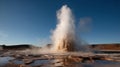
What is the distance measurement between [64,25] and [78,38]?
15.7ft

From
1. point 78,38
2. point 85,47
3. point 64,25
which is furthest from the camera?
point 85,47

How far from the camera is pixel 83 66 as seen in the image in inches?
453

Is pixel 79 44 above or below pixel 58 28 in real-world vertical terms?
below

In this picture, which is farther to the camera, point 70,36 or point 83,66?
point 70,36

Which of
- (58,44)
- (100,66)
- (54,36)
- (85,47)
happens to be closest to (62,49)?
(58,44)

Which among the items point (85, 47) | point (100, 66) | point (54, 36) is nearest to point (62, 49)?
point (54, 36)

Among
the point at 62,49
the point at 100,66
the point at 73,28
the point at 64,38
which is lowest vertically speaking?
the point at 100,66

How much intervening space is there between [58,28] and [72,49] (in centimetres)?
552

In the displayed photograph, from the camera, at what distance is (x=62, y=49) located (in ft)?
108

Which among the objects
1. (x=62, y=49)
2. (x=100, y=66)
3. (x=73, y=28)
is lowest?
(x=100, y=66)

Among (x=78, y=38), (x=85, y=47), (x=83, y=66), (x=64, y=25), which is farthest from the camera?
(x=85, y=47)

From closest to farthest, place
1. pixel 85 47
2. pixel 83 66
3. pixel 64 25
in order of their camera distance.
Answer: pixel 83 66
pixel 64 25
pixel 85 47

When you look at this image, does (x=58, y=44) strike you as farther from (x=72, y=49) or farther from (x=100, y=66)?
(x=100, y=66)

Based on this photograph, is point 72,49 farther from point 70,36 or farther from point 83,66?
point 83,66
